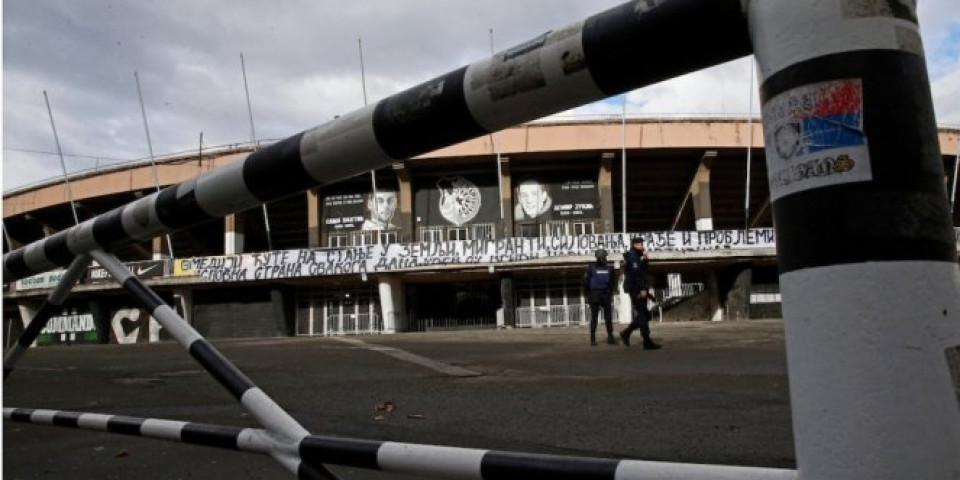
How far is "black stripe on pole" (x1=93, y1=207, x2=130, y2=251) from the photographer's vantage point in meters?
1.88

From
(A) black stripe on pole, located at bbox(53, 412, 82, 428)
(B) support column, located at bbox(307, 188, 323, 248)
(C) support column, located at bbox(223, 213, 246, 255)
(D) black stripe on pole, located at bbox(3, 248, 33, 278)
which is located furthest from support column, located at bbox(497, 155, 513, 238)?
(A) black stripe on pole, located at bbox(53, 412, 82, 428)

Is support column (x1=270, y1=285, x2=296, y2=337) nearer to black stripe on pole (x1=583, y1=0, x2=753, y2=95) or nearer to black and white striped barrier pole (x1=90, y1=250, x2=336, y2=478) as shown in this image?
black and white striped barrier pole (x1=90, y1=250, x2=336, y2=478)

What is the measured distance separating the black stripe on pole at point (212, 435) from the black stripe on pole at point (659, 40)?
1.20 m

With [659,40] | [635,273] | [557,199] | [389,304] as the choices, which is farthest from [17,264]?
[557,199]

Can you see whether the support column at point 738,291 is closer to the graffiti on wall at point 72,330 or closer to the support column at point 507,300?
the support column at point 507,300

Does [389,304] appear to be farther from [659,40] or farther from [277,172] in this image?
[659,40]

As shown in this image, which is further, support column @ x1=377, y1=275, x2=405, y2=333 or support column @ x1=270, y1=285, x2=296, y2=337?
support column @ x1=270, y1=285, x2=296, y2=337

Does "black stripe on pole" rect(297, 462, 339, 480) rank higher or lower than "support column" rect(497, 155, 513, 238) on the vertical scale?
lower

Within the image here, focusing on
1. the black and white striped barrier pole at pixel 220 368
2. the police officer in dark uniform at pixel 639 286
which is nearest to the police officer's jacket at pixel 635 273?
the police officer in dark uniform at pixel 639 286

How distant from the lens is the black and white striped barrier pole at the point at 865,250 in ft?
2.07

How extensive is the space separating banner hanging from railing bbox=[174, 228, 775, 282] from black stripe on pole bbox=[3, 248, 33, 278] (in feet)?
81.8

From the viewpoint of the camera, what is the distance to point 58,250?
7.26 ft

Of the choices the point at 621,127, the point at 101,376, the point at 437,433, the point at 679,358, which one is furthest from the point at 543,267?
the point at 437,433

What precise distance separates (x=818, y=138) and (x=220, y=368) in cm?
144
